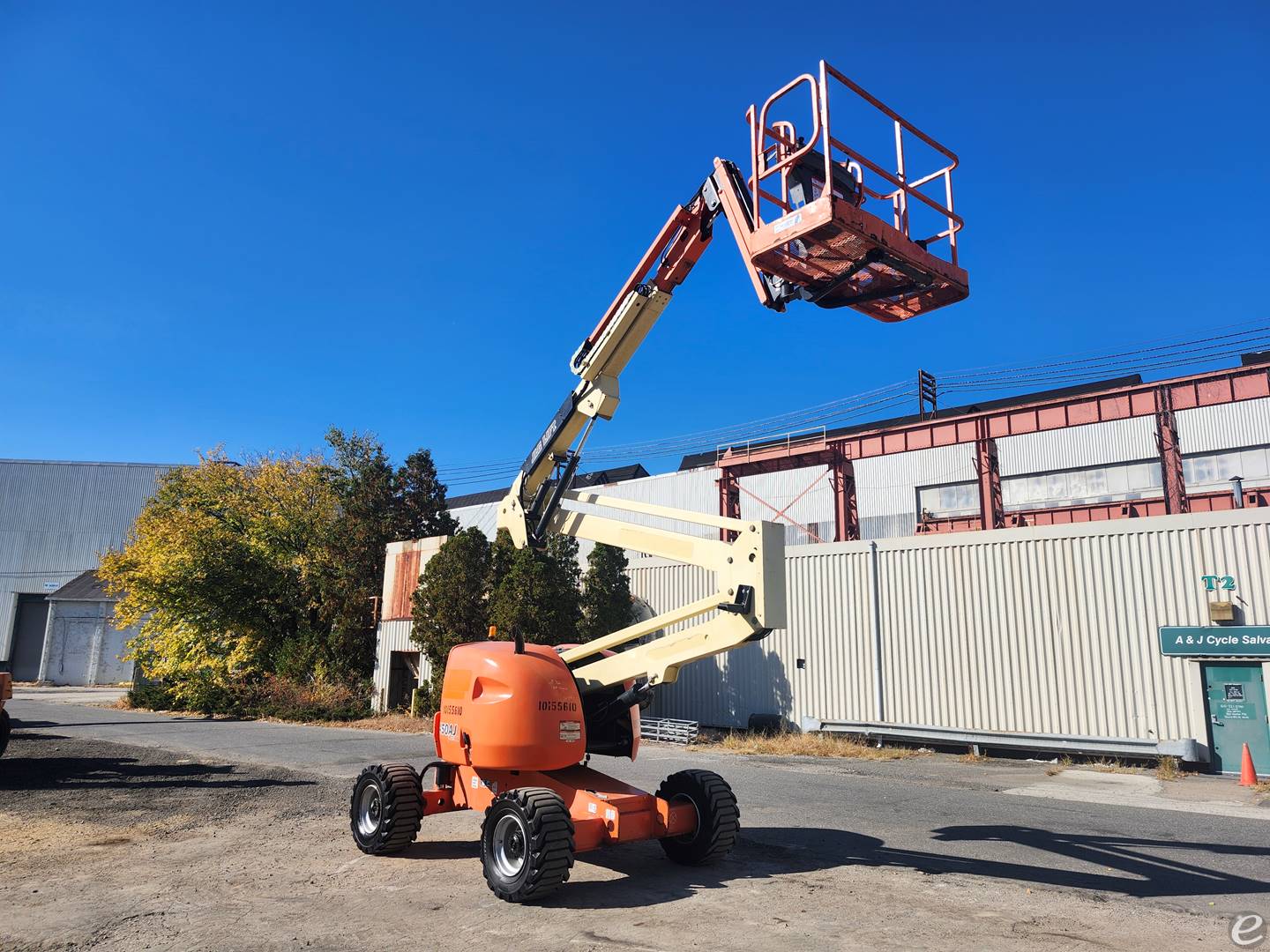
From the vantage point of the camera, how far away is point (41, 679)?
4669cm

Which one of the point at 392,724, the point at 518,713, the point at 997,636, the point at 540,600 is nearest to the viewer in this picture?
the point at 518,713

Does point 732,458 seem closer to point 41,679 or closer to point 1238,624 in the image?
point 1238,624

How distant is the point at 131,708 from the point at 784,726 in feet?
78.7

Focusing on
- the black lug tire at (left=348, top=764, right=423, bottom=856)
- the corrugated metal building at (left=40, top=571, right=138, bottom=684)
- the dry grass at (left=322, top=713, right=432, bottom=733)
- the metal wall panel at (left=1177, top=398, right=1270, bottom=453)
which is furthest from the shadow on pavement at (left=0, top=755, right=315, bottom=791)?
the corrugated metal building at (left=40, top=571, right=138, bottom=684)

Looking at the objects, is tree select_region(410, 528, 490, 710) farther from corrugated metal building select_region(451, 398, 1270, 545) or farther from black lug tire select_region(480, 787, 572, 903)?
black lug tire select_region(480, 787, 572, 903)

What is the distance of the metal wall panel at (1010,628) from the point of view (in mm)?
16750

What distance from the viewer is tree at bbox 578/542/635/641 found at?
23564 mm

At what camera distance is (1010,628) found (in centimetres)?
1888

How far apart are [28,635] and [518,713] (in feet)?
183

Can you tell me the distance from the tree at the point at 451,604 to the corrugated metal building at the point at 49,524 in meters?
37.1

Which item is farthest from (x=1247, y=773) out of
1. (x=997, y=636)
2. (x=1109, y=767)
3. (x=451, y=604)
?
(x=451, y=604)

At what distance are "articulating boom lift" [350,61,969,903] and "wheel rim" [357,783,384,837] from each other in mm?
26

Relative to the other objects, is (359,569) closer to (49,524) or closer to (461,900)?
(461,900)

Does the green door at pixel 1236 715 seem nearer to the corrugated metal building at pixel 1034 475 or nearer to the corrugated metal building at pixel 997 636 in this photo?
the corrugated metal building at pixel 997 636
